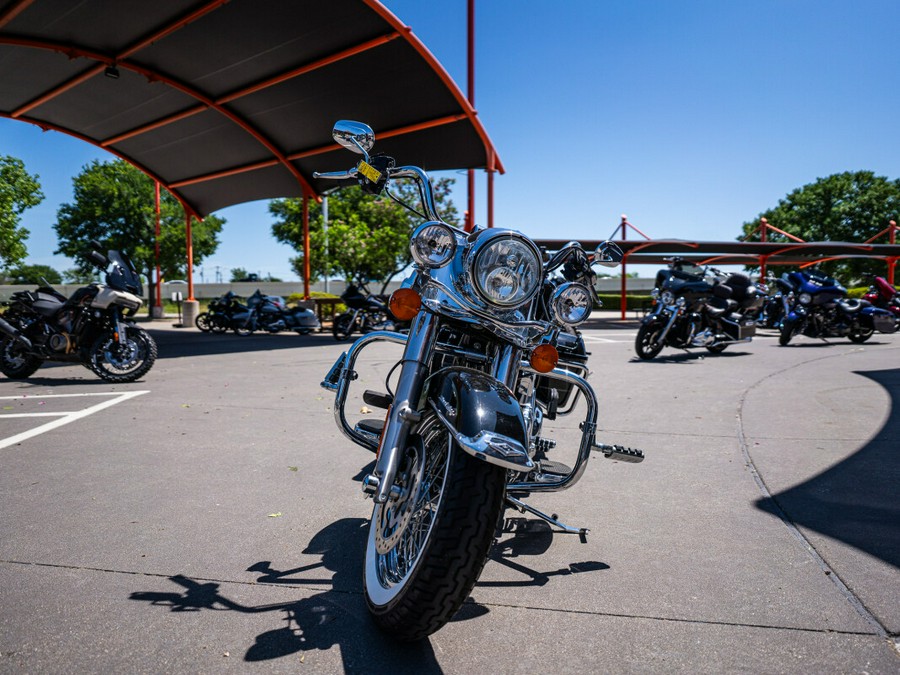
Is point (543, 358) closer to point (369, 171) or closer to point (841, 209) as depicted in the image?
point (369, 171)

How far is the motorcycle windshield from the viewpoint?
7.62 m

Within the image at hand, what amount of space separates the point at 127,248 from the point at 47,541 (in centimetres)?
3398

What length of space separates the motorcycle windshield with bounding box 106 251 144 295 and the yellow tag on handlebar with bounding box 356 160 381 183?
6353mm

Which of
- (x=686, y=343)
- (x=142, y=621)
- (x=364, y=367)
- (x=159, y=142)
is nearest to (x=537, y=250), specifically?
(x=142, y=621)

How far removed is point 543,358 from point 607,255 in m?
1.06

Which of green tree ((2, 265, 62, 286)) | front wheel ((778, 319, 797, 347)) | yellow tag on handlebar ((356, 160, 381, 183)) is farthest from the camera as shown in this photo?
green tree ((2, 265, 62, 286))

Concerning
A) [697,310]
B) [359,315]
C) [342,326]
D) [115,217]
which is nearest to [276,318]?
[342,326]

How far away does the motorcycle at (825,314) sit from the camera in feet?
42.6

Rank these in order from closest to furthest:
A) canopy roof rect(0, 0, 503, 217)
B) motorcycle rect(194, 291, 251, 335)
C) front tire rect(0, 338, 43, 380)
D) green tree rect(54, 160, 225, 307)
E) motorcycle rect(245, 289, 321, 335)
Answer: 1. front tire rect(0, 338, 43, 380)
2. canopy roof rect(0, 0, 503, 217)
3. motorcycle rect(245, 289, 321, 335)
4. motorcycle rect(194, 291, 251, 335)
5. green tree rect(54, 160, 225, 307)

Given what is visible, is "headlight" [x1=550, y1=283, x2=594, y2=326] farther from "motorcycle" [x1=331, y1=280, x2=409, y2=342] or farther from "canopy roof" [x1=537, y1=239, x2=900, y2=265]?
"canopy roof" [x1=537, y1=239, x2=900, y2=265]

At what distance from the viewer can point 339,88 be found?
14.3m

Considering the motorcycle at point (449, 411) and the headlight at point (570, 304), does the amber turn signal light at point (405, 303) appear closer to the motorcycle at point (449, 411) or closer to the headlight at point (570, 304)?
the motorcycle at point (449, 411)

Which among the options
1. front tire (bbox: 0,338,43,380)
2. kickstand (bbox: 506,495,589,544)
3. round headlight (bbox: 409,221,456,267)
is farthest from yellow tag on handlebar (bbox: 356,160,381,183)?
front tire (bbox: 0,338,43,380)

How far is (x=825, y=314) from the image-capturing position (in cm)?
1327
